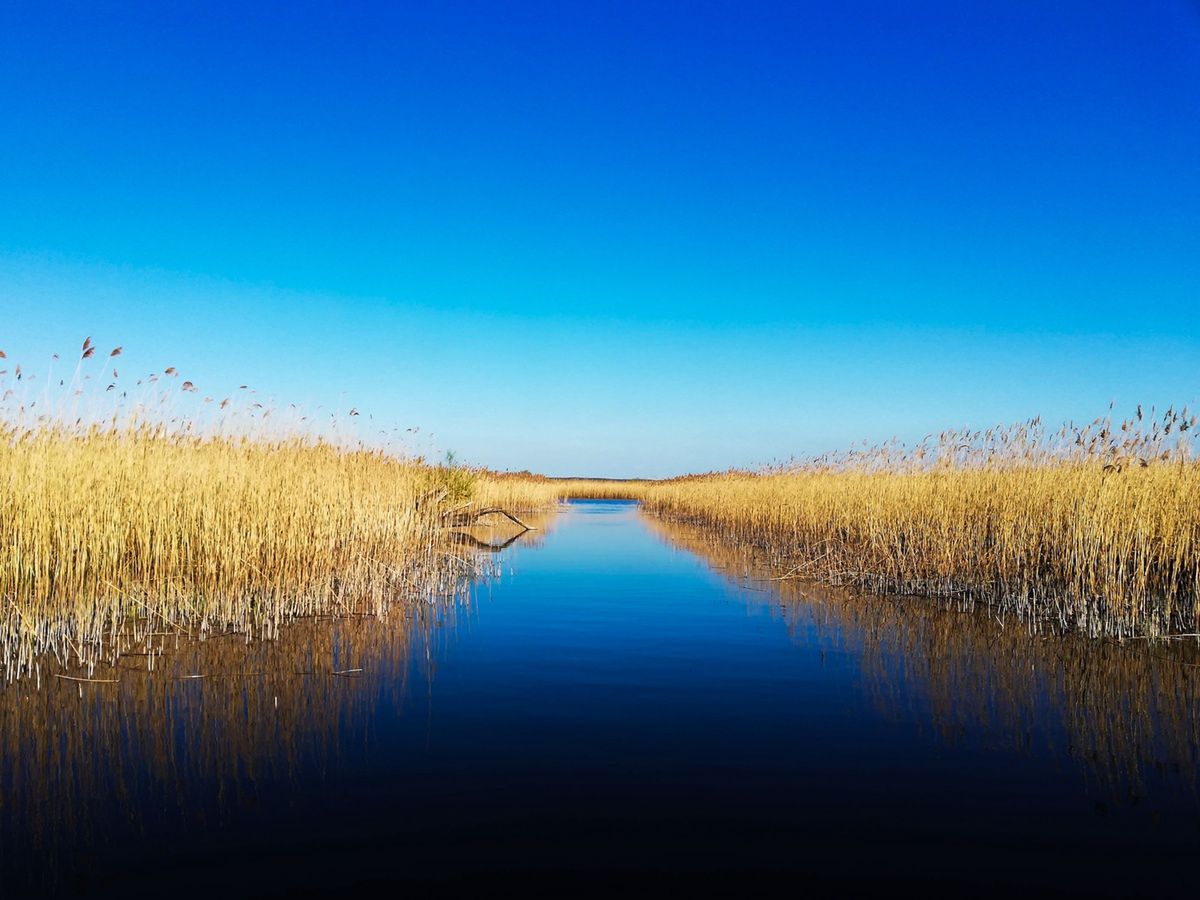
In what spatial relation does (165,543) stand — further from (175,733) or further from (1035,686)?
(1035,686)

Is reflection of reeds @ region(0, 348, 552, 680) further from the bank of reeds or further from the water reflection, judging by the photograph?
the bank of reeds

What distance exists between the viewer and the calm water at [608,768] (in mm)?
2521

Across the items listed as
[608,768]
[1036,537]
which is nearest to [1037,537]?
[1036,537]

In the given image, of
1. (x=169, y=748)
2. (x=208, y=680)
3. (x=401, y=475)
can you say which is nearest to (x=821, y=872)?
(x=169, y=748)

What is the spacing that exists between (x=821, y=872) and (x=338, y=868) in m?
1.64

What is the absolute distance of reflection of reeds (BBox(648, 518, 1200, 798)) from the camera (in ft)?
11.5

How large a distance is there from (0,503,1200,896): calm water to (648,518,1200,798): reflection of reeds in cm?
3

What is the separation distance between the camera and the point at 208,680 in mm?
4402

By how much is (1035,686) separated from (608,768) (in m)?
2.88

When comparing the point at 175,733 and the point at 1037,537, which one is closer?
the point at 175,733

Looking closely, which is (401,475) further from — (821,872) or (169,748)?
(821,872)

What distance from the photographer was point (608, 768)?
11.0 ft

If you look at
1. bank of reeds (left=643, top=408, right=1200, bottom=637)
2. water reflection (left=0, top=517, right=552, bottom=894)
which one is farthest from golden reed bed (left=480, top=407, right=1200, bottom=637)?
water reflection (left=0, top=517, right=552, bottom=894)

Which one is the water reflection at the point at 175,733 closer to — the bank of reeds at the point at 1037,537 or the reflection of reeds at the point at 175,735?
the reflection of reeds at the point at 175,735
